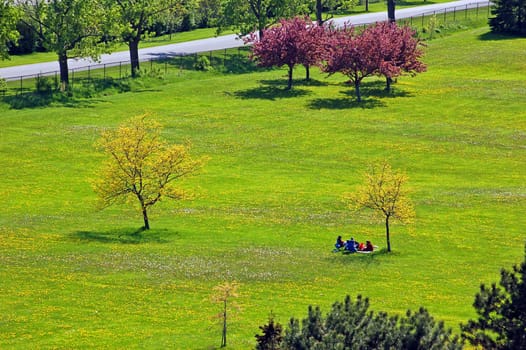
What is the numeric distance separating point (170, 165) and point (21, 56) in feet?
213

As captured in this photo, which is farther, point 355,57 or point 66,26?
point 355,57

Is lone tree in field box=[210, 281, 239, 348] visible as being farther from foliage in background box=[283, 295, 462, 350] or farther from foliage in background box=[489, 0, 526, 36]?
foliage in background box=[489, 0, 526, 36]

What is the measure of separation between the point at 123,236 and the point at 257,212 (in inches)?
405

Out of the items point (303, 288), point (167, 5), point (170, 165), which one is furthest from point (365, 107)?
point (303, 288)

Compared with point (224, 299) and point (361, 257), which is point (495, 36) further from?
point (224, 299)

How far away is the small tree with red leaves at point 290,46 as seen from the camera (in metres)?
114

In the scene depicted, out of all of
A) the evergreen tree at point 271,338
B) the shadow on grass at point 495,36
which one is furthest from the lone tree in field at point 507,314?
the shadow on grass at point 495,36

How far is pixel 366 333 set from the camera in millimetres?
33500

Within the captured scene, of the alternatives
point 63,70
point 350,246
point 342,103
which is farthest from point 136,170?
point 63,70

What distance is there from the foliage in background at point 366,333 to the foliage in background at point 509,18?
10693 cm

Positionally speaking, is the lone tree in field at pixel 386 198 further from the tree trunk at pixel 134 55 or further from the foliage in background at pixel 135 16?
the tree trunk at pixel 134 55

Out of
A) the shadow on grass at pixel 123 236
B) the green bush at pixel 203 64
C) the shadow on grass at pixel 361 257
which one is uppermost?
the green bush at pixel 203 64

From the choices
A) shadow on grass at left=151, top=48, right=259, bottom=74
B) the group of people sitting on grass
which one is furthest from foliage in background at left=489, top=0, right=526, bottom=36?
the group of people sitting on grass

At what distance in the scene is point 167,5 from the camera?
389ft
